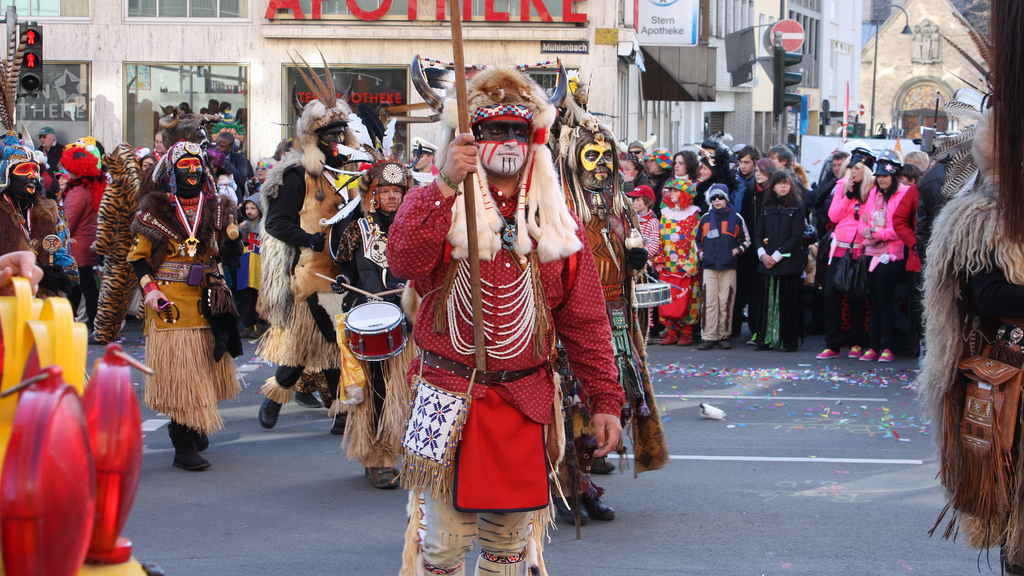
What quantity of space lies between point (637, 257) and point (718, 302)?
5.85 meters

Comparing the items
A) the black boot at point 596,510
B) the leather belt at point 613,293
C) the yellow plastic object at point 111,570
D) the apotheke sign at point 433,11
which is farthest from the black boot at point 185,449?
the apotheke sign at point 433,11

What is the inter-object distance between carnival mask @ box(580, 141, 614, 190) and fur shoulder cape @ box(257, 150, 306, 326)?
6.71 ft

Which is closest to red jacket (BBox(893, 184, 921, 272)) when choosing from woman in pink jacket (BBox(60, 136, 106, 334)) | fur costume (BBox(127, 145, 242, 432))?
fur costume (BBox(127, 145, 242, 432))

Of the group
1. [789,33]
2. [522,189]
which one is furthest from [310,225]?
[789,33]

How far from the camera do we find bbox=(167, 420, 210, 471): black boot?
20.5ft

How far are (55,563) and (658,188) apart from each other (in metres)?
11.2

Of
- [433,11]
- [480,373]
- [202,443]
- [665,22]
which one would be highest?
[665,22]

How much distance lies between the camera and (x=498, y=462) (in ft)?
10.6

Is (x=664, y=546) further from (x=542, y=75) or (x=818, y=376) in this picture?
(x=542, y=75)

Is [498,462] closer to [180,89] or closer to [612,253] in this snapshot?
[612,253]

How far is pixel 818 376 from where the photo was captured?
9.52 meters

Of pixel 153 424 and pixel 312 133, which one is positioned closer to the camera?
pixel 312 133

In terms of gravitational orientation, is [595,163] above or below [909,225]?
above

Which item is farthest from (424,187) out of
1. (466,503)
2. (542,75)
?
(542,75)
